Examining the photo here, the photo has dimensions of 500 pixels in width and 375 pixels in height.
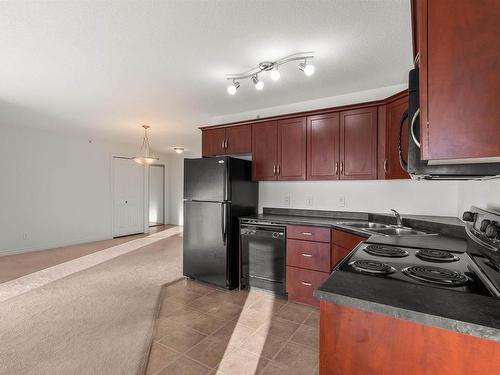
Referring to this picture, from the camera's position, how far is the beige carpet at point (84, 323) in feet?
6.33

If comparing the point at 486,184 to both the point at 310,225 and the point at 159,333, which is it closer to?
the point at 310,225

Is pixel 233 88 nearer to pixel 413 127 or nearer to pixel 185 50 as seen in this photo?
pixel 185 50

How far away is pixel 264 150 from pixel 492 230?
261 cm

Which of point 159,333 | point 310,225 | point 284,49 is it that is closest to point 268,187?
point 310,225

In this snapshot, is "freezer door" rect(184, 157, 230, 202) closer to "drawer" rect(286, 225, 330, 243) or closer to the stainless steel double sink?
"drawer" rect(286, 225, 330, 243)

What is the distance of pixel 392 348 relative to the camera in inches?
34.3

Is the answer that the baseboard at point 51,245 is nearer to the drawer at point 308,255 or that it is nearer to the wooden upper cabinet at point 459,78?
the drawer at point 308,255

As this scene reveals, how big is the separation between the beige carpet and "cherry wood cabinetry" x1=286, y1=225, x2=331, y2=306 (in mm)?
1517

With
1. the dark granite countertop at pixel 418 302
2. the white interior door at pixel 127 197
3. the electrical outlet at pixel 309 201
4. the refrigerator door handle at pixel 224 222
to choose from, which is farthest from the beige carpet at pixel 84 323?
the white interior door at pixel 127 197

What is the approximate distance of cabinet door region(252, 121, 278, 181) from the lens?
11.4 feet

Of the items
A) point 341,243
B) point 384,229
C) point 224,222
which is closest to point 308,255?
point 341,243

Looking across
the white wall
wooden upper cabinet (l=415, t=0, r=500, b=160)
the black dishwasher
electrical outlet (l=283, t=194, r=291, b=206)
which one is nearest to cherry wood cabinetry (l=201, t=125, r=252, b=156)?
electrical outlet (l=283, t=194, r=291, b=206)

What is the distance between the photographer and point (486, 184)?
1800 mm

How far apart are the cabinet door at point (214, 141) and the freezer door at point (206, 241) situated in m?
0.85
